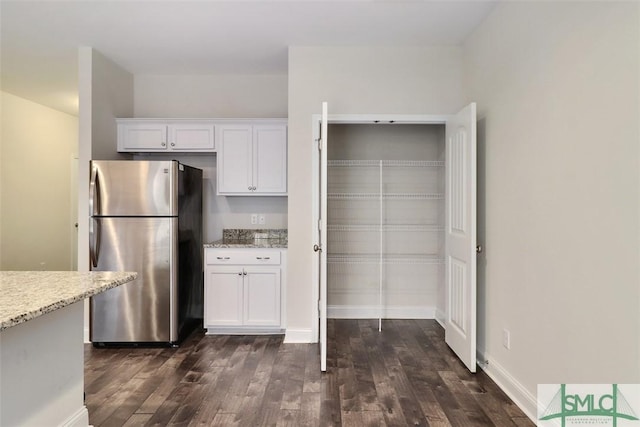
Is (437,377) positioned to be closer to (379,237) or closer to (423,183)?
(379,237)

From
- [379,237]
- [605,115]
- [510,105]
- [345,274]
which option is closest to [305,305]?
[345,274]

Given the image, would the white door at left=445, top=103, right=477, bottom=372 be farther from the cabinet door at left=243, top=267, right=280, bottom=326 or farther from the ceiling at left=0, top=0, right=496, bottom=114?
the cabinet door at left=243, top=267, right=280, bottom=326

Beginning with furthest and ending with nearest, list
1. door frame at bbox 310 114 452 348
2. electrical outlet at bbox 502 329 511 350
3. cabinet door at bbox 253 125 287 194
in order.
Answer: cabinet door at bbox 253 125 287 194 → door frame at bbox 310 114 452 348 → electrical outlet at bbox 502 329 511 350

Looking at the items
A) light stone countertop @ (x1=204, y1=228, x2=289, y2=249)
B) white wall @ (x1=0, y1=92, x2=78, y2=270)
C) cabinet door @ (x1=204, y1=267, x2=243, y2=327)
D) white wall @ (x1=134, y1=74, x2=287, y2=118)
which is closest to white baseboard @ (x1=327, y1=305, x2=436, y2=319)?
light stone countertop @ (x1=204, y1=228, x2=289, y2=249)

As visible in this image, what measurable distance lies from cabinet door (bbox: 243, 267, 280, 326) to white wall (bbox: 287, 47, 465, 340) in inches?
6.3

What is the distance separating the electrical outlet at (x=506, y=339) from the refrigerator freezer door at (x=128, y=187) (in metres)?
2.82

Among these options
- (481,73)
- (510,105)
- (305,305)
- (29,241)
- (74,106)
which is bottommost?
(305,305)

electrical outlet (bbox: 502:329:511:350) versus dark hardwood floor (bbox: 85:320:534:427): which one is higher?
electrical outlet (bbox: 502:329:511:350)

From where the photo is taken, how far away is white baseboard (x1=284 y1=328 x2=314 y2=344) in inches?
132

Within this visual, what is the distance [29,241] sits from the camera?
16.4ft

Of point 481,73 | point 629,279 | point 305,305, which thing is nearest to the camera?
point 629,279

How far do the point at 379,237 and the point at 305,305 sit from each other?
1231mm

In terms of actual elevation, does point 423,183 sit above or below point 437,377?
above

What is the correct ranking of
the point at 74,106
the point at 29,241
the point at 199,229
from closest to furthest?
the point at 199,229 < the point at 29,241 < the point at 74,106
